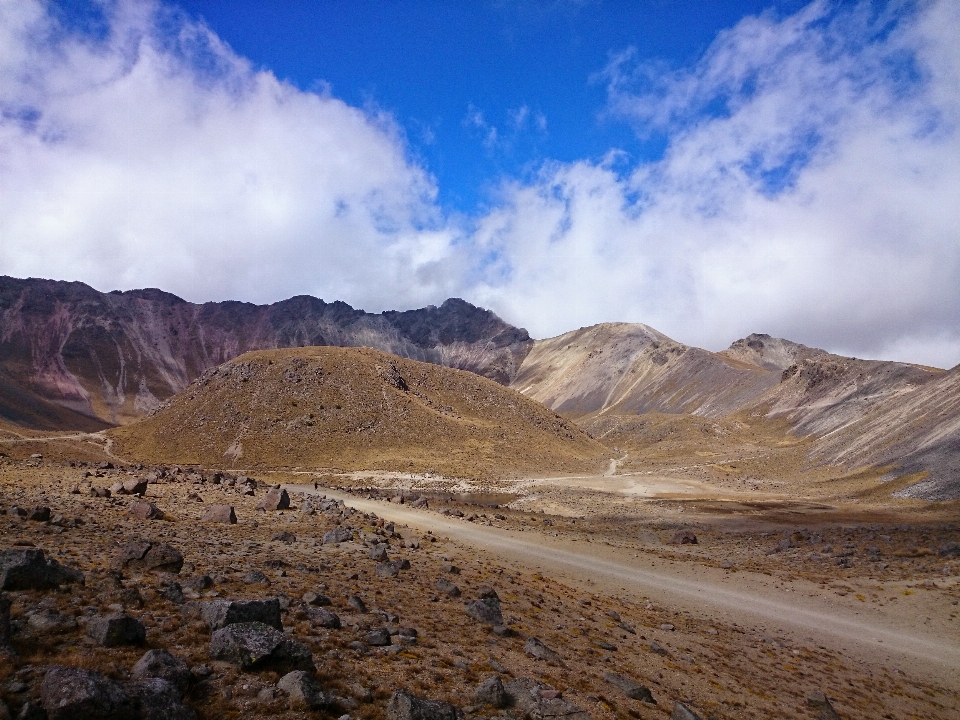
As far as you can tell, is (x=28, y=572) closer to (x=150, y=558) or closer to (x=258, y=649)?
(x=150, y=558)

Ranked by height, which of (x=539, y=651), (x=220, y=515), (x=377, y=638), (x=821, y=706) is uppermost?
(x=220, y=515)

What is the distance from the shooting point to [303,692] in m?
7.43

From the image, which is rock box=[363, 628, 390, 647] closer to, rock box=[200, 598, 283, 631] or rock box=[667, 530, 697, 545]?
rock box=[200, 598, 283, 631]

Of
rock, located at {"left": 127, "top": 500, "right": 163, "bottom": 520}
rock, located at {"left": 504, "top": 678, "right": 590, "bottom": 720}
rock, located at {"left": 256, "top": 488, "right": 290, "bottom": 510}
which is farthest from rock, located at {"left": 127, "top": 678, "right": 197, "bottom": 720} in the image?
rock, located at {"left": 256, "top": 488, "right": 290, "bottom": 510}

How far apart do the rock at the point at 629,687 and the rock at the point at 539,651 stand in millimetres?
1120

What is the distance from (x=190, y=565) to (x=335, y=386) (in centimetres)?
8215

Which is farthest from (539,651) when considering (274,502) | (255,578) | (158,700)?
(274,502)

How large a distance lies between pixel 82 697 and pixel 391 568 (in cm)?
1128

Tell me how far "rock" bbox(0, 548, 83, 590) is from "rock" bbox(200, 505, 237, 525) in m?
11.8

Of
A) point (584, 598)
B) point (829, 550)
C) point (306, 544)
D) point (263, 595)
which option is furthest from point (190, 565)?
point (829, 550)

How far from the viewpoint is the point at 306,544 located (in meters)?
19.3

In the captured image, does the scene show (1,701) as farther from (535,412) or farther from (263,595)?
(535,412)

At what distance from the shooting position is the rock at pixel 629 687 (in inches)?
430

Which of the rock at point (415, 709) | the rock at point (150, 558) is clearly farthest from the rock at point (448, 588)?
the rock at point (415, 709)
